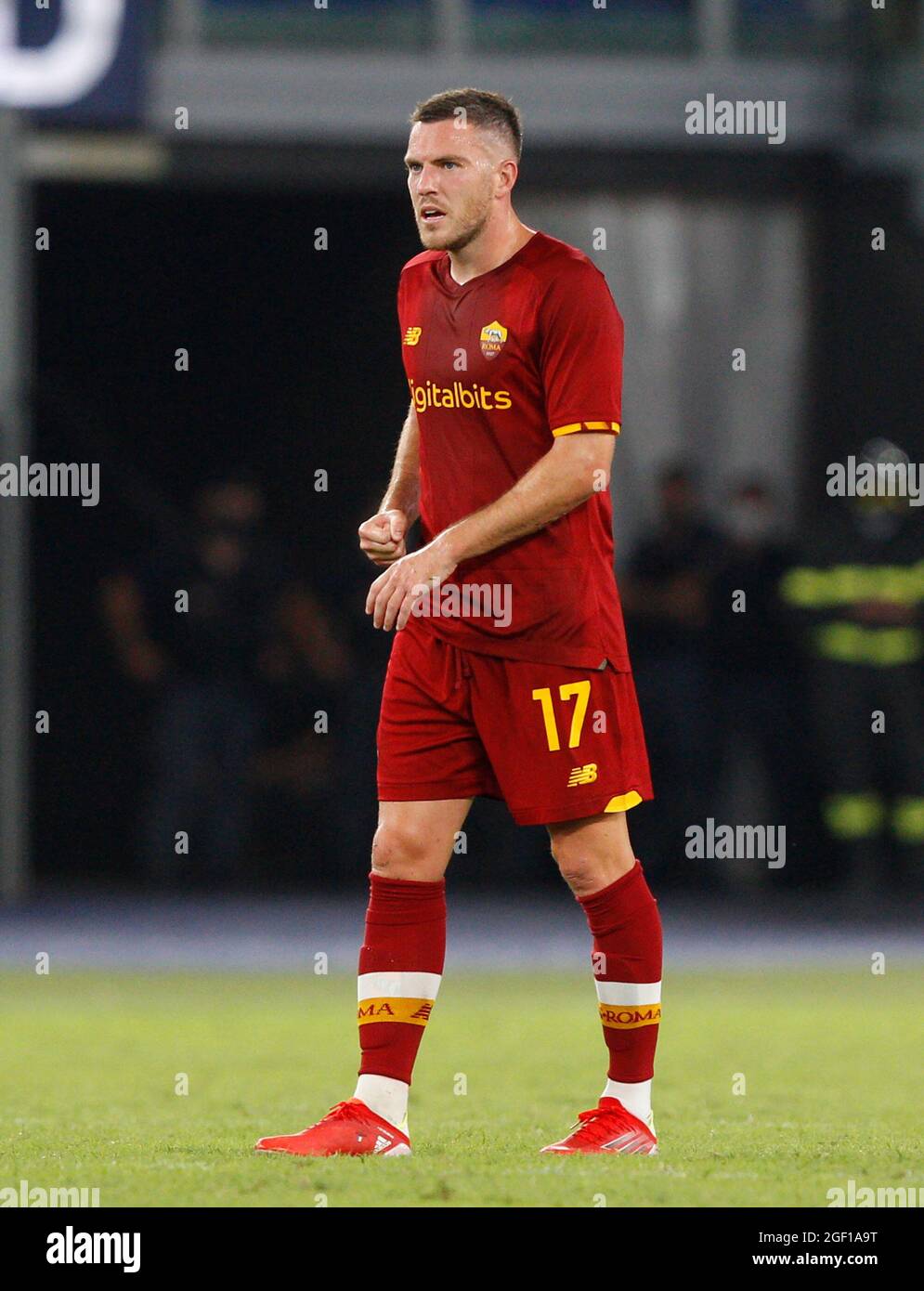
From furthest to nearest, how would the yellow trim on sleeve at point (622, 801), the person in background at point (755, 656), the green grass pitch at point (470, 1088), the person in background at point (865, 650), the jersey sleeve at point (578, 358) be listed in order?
1. the person in background at point (755, 656)
2. the person in background at point (865, 650)
3. the yellow trim on sleeve at point (622, 801)
4. the jersey sleeve at point (578, 358)
5. the green grass pitch at point (470, 1088)

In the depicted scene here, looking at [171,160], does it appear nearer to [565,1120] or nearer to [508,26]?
[508,26]

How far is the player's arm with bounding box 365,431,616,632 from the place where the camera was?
223 inches

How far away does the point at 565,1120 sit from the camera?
21.7 ft

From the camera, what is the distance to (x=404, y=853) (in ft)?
19.2

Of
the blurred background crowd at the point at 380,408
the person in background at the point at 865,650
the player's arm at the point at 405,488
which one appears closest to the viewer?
the player's arm at the point at 405,488

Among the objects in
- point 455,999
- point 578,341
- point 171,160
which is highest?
point 171,160

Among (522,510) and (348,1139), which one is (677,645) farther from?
(348,1139)

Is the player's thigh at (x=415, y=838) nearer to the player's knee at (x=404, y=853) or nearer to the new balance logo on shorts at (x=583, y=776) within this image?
the player's knee at (x=404, y=853)

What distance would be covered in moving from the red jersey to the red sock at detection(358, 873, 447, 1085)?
60cm

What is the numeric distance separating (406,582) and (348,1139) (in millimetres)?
1251

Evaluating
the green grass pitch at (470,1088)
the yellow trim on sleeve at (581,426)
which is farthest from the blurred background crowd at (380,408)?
the yellow trim on sleeve at (581,426)

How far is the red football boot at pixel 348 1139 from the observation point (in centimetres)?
564
